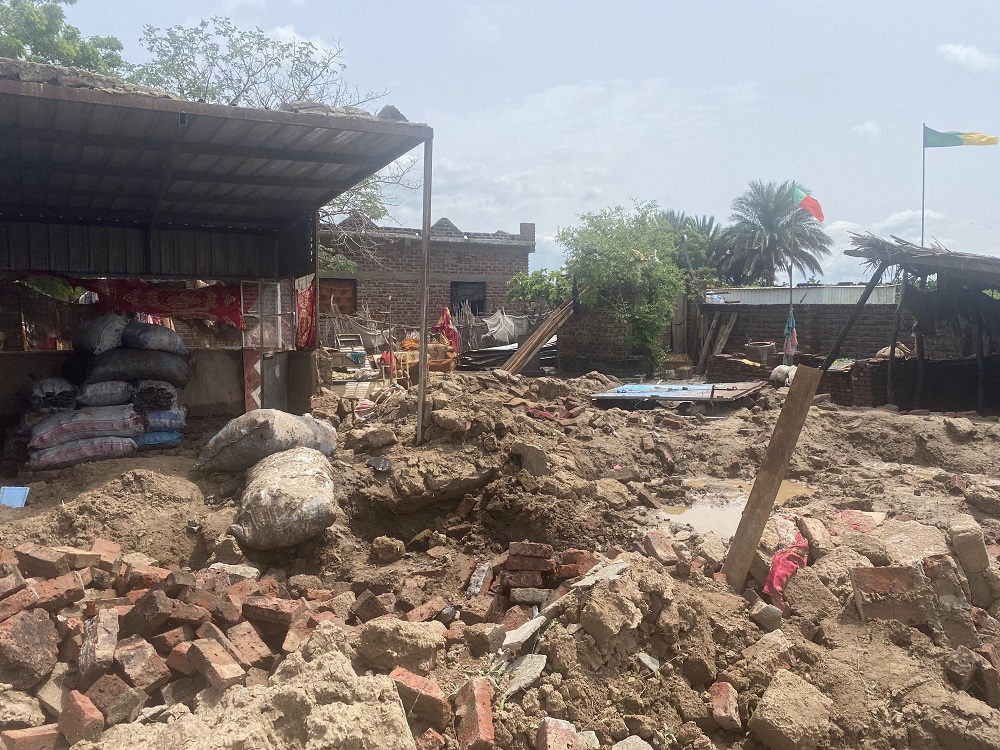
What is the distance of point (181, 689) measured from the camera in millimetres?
3324

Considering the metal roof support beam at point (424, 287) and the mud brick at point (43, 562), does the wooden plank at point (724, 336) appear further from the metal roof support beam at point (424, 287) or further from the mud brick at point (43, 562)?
the mud brick at point (43, 562)

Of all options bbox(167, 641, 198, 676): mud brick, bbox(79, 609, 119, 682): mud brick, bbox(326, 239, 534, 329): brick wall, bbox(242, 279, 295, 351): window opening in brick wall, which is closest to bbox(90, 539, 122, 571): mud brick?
bbox(79, 609, 119, 682): mud brick

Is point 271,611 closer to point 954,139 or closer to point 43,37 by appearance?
point 43,37

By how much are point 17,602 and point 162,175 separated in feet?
17.7

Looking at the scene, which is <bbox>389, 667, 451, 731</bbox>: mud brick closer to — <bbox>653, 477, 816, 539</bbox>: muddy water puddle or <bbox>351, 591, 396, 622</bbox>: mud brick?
<bbox>351, 591, 396, 622</bbox>: mud brick

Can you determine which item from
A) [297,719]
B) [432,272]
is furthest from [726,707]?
[432,272]

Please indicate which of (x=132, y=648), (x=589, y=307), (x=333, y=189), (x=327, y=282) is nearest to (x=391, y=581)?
(x=132, y=648)

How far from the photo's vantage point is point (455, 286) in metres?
25.0

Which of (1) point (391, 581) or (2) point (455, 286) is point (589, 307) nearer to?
(2) point (455, 286)

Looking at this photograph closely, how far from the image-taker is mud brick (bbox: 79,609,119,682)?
326 cm

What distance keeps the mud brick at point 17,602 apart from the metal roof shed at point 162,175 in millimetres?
3314

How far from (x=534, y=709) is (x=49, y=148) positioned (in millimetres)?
6701

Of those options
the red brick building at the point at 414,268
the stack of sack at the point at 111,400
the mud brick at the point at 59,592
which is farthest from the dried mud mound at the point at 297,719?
the red brick building at the point at 414,268

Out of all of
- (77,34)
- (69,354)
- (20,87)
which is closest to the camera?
(20,87)
